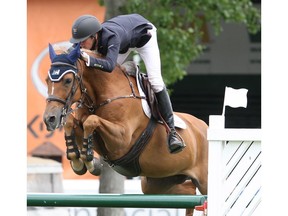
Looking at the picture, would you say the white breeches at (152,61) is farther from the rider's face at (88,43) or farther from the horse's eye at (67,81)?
the horse's eye at (67,81)

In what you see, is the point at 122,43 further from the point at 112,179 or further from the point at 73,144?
the point at 112,179

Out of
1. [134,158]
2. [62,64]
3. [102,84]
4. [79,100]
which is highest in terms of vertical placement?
[62,64]

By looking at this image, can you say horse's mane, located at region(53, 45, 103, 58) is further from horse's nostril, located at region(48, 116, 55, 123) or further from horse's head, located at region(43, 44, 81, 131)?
horse's nostril, located at region(48, 116, 55, 123)

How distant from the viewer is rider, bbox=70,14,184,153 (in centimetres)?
616

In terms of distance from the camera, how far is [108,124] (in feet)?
20.6

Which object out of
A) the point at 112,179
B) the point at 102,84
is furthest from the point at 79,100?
the point at 112,179

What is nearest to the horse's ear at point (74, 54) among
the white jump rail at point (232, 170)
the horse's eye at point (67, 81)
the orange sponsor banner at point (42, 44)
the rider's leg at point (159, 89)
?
the horse's eye at point (67, 81)

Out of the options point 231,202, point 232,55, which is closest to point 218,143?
point 231,202

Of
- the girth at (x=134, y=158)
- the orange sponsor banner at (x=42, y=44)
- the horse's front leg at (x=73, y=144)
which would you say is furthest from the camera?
the orange sponsor banner at (x=42, y=44)

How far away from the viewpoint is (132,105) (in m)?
6.62

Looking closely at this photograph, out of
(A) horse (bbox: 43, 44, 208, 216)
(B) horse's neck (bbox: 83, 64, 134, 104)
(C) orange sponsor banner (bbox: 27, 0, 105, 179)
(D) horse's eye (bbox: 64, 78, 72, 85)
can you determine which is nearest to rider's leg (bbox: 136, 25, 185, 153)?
(A) horse (bbox: 43, 44, 208, 216)

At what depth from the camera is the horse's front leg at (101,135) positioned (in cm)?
606

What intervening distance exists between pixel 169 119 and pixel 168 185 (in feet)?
2.85
